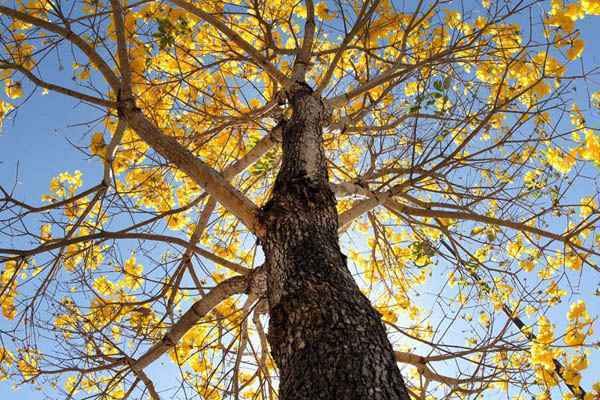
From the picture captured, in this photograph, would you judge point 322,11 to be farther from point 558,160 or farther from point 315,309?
point 315,309

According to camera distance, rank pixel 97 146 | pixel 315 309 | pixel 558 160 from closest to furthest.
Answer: pixel 315 309, pixel 97 146, pixel 558 160

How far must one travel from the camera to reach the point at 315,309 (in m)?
1.42

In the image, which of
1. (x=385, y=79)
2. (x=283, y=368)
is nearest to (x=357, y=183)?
(x=385, y=79)

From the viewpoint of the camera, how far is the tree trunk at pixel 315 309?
3.89 ft

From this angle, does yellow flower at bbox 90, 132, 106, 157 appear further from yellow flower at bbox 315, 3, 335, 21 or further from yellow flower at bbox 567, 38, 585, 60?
yellow flower at bbox 567, 38, 585, 60

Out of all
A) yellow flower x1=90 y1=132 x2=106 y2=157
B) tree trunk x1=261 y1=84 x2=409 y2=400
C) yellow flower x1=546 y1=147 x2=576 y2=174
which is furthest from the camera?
yellow flower x1=546 y1=147 x2=576 y2=174

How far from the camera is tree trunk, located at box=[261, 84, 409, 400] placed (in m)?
1.18

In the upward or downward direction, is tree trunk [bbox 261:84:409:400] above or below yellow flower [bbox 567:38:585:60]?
below

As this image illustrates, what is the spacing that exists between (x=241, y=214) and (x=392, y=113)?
244cm

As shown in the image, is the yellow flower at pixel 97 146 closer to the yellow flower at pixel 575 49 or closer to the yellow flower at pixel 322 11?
the yellow flower at pixel 322 11

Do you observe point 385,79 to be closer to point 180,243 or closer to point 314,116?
point 314,116

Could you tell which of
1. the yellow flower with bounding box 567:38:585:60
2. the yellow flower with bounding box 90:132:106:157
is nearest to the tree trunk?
the yellow flower with bounding box 90:132:106:157

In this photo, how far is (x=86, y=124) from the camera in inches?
119

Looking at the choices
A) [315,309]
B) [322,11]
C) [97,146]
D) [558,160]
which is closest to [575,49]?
[558,160]
